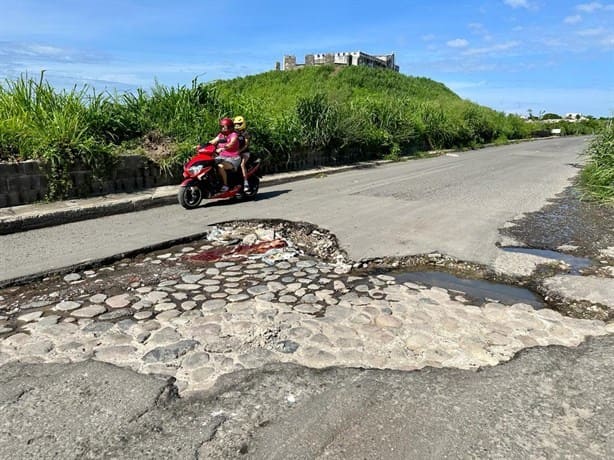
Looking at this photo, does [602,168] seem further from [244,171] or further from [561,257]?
[244,171]

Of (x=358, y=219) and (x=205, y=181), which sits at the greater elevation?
(x=205, y=181)

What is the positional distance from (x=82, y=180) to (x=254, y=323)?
5.83 meters

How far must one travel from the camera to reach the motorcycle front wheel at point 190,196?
26.1ft

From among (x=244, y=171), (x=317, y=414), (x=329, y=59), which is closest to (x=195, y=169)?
(x=244, y=171)

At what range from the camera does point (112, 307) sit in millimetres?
3793

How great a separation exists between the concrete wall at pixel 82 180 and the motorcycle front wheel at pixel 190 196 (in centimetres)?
127

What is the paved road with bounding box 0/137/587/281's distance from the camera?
543 centimetres

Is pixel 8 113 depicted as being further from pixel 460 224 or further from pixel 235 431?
pixel 235 431

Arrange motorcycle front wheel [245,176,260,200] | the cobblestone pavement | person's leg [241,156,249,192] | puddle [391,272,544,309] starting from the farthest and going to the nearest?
motorcycle front wheel [245,176,260,200], person's leg [241,156,249,192], puddle [391,272,544,309], the cobblestone pavement

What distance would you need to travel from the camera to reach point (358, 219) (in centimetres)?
714

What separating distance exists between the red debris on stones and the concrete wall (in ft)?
12.0

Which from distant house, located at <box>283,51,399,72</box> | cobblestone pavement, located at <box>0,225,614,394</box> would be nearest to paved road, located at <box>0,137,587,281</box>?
cobblestone pavement, located at <box>0,225,614,394</box>

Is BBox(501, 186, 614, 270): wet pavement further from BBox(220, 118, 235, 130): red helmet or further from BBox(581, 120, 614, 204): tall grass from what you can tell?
BBox(220, 118, 235, 130): red helmet

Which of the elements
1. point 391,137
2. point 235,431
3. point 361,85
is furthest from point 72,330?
point 361,85
